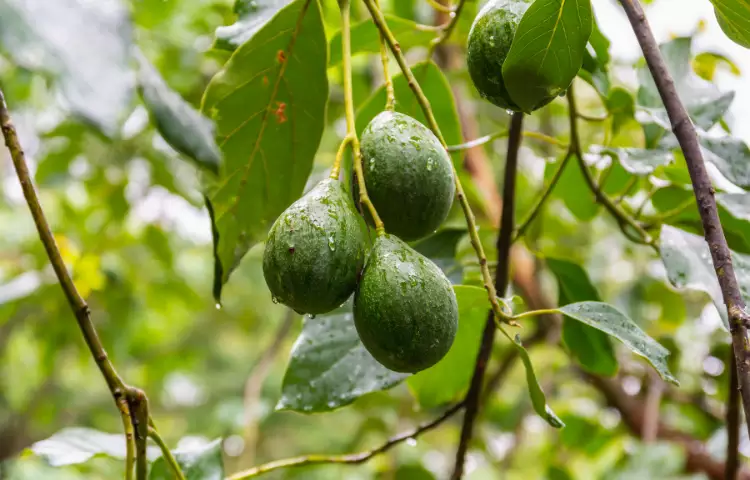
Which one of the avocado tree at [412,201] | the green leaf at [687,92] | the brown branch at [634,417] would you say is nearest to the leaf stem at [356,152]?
the avocado tree at [412,201]

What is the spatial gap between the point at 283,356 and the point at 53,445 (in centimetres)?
276

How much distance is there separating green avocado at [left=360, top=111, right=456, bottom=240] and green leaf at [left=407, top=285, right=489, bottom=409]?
12.2 inches

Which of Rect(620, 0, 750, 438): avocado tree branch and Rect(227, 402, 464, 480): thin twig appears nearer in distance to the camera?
Rect(620, 0, 750, 438): avocado tree branch

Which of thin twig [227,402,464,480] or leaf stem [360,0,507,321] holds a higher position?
leaf stem [360,0,507,321]

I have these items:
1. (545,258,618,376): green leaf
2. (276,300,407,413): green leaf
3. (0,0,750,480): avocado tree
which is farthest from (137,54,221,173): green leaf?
(545,258,618,376): green leaf

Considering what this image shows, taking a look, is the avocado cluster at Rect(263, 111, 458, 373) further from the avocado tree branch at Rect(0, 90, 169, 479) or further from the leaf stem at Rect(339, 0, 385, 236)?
the avocado tree branch at Rect(0, 90, 169, 479)

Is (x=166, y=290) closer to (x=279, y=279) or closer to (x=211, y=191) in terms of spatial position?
(x=211, y=191)

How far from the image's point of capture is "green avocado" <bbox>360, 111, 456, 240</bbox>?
0.67 metres

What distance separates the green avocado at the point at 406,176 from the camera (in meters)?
0.67

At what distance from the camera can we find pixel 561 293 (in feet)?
3.94

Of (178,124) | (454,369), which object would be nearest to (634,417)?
(454,369)

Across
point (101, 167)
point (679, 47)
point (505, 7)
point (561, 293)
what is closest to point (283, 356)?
point (101, 167)

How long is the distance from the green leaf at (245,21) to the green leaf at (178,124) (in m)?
0.45

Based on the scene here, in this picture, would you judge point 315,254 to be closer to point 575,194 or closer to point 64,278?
point 64,278
